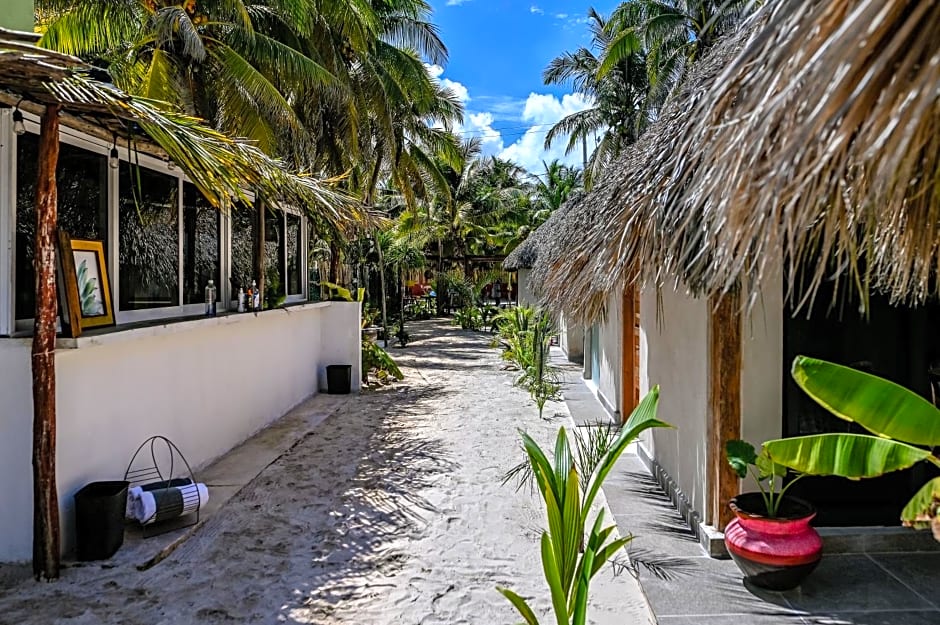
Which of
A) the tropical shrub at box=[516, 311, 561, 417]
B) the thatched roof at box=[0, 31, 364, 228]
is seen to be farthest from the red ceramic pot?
the tropical shrub at box=[516, 311, 561, 417]

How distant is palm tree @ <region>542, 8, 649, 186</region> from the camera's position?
23.9 meters

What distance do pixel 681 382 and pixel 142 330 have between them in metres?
4.41

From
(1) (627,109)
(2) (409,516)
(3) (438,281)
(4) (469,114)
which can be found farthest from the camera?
(3) (438,281)

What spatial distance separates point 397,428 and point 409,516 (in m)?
3.40

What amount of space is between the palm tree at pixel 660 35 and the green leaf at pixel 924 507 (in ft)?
57.8

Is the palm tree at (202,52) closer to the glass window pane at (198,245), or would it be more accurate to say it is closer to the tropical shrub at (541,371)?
the glass window pane at (198,245)

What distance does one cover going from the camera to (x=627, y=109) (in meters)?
24.3

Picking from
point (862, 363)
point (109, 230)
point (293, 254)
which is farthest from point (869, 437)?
point (293, 254)

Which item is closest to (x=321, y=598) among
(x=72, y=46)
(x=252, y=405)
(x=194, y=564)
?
(x=194, y=564)

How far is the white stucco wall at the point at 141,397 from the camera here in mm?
4426

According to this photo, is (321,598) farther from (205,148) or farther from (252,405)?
(252,405)

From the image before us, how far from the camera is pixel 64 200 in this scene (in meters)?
4.95

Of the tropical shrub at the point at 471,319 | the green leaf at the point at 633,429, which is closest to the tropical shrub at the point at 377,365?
the green leaf at the point at 633,429

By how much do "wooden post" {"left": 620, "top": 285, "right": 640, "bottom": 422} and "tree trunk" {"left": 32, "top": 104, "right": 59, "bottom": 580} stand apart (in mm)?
6196
